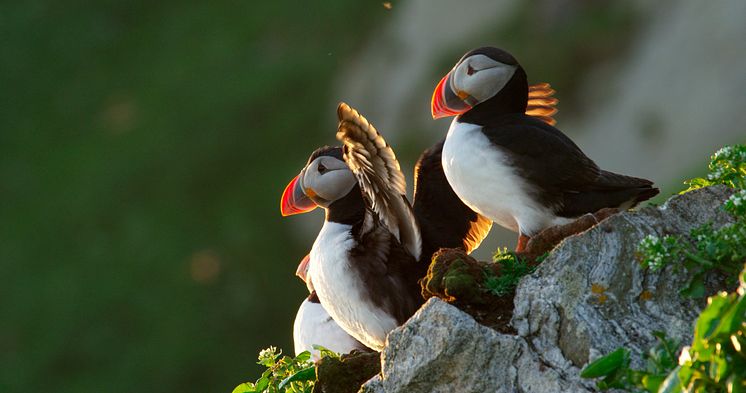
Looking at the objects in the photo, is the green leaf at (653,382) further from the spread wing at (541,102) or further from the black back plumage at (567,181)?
the spread wing at (541,102)

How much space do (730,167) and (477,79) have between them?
127cm

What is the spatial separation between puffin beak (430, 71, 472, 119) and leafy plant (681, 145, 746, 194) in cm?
125

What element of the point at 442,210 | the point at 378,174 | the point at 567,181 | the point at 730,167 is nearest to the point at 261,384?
the point at 378,174

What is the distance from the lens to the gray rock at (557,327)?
3.30m

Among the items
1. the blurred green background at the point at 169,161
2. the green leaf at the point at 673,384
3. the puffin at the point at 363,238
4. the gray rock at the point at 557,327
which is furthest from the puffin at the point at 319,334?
the blurred green background at the point at 169,161

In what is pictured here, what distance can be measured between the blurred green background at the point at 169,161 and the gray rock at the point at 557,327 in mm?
10230

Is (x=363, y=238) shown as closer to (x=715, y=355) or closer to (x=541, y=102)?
(x=541, y=102)

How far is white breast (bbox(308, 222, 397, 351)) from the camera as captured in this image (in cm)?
465

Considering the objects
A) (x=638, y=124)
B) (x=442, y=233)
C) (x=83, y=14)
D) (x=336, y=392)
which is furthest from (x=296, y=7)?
(x=336, y=392)

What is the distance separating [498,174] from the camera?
452 cm

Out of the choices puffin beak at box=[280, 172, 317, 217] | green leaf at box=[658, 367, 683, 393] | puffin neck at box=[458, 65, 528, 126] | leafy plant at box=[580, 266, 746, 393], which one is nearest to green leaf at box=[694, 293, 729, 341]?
leafy plant at box=[580, 266, 746, 393]

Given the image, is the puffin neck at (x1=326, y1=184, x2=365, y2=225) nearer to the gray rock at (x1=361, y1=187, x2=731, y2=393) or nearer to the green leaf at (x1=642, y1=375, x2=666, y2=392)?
the gray rock at (x1=361, y1=187, x2=731, y2=393)

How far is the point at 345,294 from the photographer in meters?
4.70

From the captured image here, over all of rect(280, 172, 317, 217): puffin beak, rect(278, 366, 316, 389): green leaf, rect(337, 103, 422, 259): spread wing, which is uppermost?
rect(280, 172, 317, 217): puffin beak
